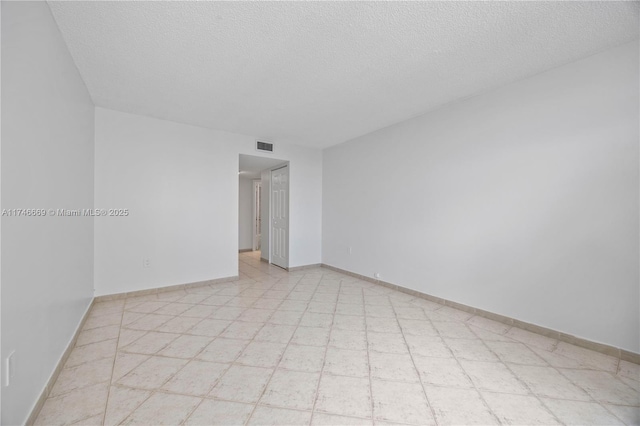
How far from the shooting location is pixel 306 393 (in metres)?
1.65

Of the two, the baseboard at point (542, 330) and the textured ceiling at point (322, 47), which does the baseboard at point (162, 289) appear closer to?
the textured ceiling at point (322, 47)

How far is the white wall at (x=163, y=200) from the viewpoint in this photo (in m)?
3.33

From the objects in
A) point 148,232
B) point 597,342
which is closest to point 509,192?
point 597,342

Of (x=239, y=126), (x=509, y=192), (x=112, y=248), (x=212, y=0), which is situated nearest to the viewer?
(x=212, y=0)

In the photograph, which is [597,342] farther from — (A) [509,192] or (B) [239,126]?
(B) [239,126]

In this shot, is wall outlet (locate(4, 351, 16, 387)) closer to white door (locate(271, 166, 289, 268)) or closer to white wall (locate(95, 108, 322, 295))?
white wall (locate(95, 108, 322, 295))

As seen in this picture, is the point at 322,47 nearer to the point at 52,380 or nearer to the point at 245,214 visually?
the point at 52,380

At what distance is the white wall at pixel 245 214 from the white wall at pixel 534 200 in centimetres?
505

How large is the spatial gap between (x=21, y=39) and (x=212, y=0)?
3.47ft

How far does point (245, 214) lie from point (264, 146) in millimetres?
3523

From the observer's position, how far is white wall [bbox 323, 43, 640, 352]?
2057 millimetres

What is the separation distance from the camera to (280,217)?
17.8 feet

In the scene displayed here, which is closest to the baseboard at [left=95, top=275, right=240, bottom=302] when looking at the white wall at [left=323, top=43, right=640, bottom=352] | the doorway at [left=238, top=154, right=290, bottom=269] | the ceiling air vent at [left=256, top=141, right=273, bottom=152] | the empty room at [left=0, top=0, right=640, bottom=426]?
the empty room at [left=0, top=0, right=640, bottom=426]

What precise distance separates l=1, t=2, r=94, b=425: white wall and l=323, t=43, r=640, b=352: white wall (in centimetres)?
376
